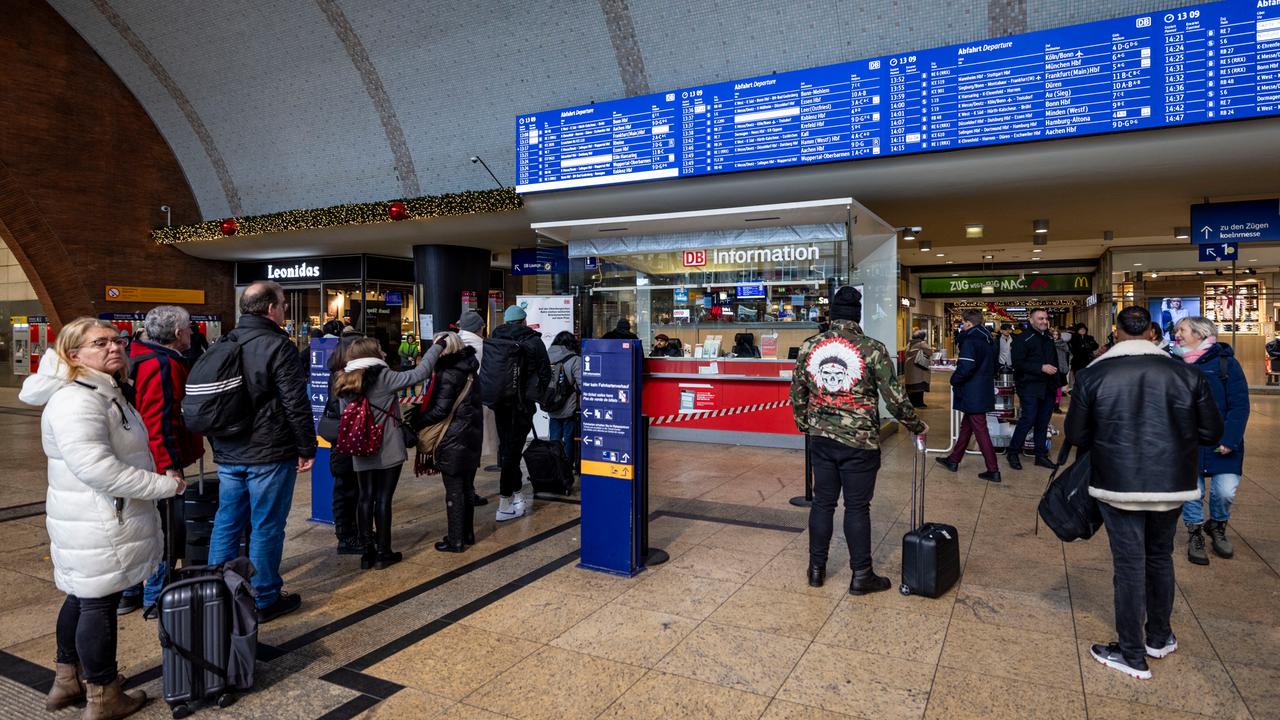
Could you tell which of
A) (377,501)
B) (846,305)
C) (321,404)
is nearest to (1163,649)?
(846,305)

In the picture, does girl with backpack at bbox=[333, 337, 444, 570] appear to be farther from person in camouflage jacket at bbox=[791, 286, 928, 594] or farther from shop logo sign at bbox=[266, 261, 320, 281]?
shop logo sign at bbox=[266, 261, 320, 281]

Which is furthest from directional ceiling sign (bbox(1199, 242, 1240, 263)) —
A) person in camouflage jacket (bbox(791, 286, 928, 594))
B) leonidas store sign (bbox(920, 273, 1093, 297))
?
leonidas store sign (bbox(920, 273, 1093, 297))

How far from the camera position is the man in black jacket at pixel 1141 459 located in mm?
2939

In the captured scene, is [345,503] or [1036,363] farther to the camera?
[1036,363]

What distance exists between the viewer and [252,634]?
281 cm

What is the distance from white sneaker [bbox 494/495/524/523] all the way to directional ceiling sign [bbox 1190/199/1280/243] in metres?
9.22

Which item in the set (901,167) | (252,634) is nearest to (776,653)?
(252,634)

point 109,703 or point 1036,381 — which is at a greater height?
point 1036,381

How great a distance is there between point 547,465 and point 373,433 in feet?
6.69

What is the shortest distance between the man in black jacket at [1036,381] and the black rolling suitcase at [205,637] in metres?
7.11

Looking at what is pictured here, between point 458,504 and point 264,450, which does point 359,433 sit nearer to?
point 264,450

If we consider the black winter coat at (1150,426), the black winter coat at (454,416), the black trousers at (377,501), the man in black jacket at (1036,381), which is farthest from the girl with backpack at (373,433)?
the man in black jacket at (1036,381)

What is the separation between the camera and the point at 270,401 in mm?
3604

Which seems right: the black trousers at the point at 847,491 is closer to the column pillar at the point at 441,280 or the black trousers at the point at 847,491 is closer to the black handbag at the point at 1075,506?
the black handbag at the point at 1075,506
